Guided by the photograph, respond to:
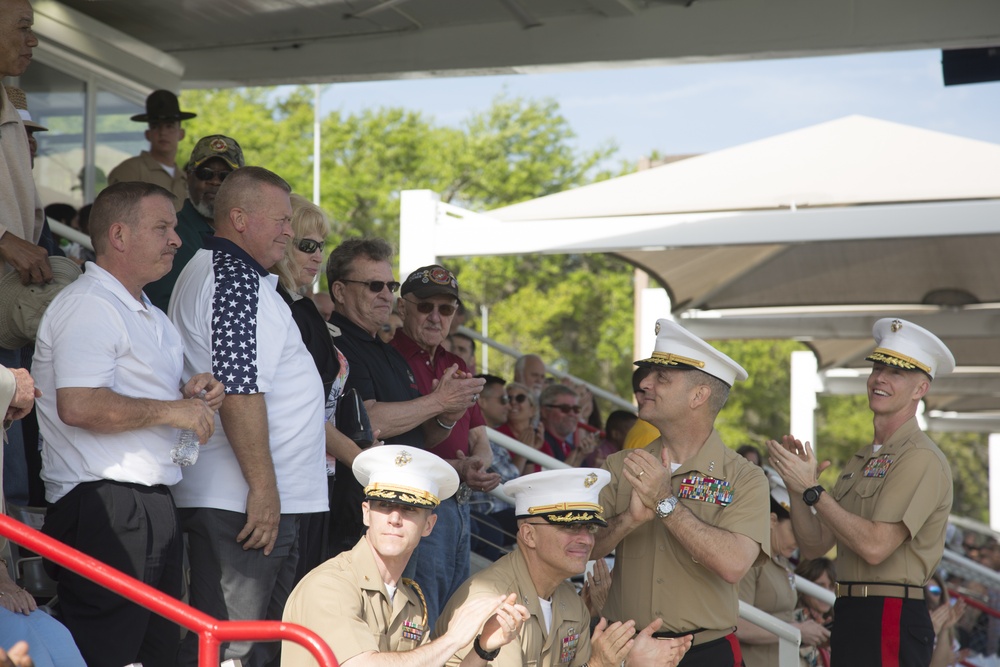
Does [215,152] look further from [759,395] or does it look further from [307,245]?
[759,395]

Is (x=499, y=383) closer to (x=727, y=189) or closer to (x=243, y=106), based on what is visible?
(x=727, y=189)

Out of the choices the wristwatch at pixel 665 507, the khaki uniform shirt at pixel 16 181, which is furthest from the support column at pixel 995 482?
the khaki uniform shirt at pixel 16 181

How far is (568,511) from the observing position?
13.2ft

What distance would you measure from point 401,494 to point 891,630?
237cm

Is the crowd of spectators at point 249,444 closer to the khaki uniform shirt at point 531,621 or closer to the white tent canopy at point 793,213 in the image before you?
the khaki uniform shirt at point 531,621

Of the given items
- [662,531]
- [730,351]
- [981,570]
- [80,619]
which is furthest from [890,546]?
[730,351]

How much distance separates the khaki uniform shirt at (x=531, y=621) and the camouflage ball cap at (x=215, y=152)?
2.24 m

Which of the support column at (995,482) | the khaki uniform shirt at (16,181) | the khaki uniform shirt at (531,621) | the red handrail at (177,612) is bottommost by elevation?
the support column at (995,482)

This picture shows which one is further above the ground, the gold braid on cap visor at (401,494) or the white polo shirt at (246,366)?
the white polo shirt at (246,366)

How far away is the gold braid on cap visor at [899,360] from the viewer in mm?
5066

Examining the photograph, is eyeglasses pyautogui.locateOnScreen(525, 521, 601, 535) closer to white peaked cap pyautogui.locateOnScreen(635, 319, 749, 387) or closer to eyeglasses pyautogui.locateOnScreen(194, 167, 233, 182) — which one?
white peaked cap pyautogui.locateOnScreen(635, 319, 749, 387)

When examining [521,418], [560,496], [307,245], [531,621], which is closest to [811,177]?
[521,418]

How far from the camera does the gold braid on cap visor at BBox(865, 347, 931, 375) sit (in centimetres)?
507

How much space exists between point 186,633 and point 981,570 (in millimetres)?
7612
